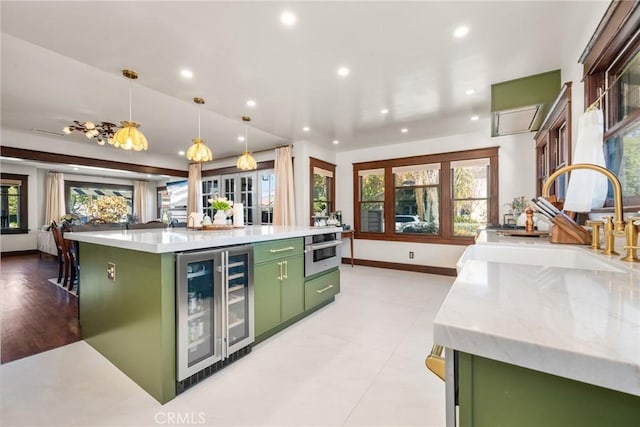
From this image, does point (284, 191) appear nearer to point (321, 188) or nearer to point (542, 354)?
point (321, 188)

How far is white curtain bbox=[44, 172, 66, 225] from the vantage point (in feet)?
24.7

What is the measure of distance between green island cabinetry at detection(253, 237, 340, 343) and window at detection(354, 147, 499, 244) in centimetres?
295

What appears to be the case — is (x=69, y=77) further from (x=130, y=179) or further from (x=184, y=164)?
(x=130, y=179)

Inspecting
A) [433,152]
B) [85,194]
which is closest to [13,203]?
[85,194]

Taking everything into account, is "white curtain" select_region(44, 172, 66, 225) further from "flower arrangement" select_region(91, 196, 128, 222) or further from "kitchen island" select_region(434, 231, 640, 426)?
"kitchen island" select_region(434, 231, 640, 426)

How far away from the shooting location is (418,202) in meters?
5.25

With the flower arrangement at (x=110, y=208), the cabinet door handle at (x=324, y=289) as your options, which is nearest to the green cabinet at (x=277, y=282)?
the cabinet door handle at (x=324, y=289)

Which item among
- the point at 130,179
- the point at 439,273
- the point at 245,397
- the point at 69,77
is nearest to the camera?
the point at 245,397

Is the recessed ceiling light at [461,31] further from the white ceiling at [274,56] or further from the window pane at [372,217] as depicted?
the window pane at [372,217]

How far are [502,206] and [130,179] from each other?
11.0 m

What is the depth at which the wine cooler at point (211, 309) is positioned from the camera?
1.68 m

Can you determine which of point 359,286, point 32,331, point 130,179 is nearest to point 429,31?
point 359,286

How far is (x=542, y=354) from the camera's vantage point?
422 millimetres

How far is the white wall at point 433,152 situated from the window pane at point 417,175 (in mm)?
281
